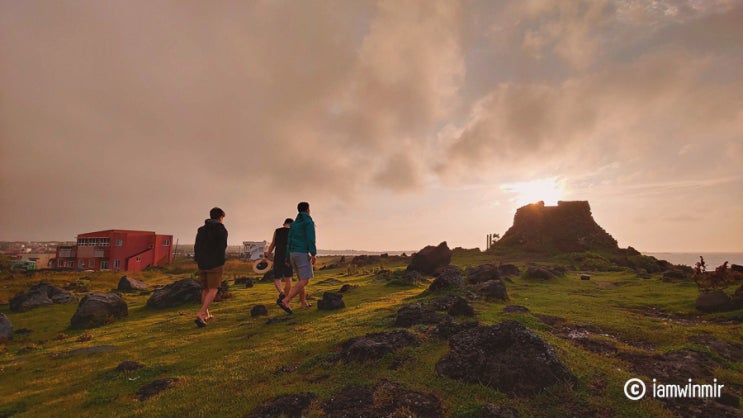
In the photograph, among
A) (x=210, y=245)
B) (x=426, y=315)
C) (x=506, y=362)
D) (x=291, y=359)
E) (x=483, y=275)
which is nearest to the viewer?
(x=506, y=362)

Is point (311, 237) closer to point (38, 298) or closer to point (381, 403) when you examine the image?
point (381, 403)

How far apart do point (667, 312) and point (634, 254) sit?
45.2 meters

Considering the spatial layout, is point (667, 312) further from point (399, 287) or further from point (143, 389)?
point (143, 389)

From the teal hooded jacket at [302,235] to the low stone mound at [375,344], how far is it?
4143mm

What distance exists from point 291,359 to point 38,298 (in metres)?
21.6

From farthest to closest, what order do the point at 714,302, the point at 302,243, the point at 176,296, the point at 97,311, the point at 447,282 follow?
the point at 176,296
the point at 447,282
the point at 97,311
the point at 714,302
the point at 302,243

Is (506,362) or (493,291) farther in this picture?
(493,291)

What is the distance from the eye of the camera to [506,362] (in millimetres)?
6238

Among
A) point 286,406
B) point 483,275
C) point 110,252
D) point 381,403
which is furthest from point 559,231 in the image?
point 110,252

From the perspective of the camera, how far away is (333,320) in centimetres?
1138

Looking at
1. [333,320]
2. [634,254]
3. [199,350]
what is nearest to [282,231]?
[333,320]

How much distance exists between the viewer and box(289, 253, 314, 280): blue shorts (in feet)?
38.0

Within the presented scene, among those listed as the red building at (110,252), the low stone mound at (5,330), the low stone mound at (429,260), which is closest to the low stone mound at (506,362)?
the low stone mound at (5,330)

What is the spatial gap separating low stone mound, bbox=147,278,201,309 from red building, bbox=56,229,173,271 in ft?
192
